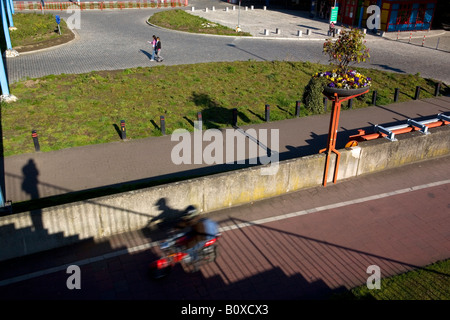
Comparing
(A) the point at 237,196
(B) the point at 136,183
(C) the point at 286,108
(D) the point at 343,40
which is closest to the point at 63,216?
(B) the point at 136,183

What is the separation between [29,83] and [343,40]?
14189 mm

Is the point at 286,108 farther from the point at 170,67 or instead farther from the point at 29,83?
the point at 29,83

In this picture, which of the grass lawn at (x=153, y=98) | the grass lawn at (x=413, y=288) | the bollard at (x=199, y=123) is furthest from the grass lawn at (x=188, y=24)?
the grass lawn at (x=413, y=288)

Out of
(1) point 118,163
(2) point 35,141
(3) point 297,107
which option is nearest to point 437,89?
(3) point 297,107

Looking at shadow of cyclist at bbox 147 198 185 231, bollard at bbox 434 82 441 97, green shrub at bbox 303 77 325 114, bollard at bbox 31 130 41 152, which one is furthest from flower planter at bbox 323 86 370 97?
bollard at bbox 434 82 441 97

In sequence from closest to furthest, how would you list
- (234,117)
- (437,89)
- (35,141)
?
(35,141)
(234,117)
(437,89)

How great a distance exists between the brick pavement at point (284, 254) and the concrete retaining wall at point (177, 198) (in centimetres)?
27

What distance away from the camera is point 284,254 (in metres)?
8.93

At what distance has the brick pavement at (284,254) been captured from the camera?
7898 millimetres

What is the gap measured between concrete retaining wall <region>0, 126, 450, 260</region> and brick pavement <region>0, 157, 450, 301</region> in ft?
0.89

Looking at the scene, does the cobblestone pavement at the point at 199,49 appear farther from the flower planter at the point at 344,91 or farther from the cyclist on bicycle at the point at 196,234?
the cyclist on bicycle at the point at 196,234

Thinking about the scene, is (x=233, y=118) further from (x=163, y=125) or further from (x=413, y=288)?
(x=413, y=288)

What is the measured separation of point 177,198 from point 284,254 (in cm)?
272

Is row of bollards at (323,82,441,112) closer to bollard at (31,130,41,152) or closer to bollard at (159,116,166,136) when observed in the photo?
bollard at (159,116,166,136)
